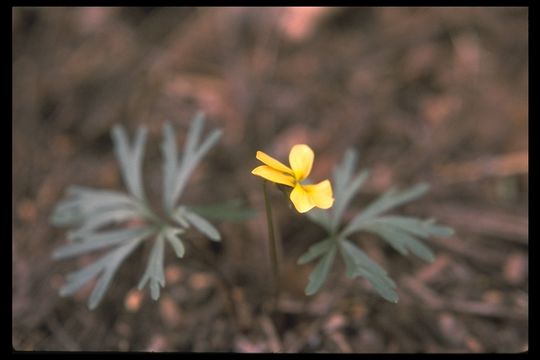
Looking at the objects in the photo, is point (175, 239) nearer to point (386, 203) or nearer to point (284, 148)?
point (386, 203)

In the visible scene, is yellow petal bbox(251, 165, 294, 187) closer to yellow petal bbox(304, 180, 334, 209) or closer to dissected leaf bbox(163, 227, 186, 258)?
yellow petal bbox(304, 180, 334, 209)

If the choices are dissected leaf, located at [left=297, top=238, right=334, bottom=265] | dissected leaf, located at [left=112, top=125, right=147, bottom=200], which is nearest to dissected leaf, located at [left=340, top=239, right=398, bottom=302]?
dissected leaf, located at [left=297, top=238, right=334, bottom=265]

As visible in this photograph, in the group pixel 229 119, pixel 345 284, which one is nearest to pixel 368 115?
pixel 229 119

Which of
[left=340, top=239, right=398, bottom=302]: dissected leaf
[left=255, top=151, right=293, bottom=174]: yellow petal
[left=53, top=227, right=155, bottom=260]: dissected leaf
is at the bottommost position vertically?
[left=340, top=239, right=398, bottom=302]: dissected leaf

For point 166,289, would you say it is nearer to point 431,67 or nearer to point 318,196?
point 318,196

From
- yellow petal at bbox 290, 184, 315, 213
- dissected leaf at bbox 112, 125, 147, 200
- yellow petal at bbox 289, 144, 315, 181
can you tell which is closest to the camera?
yellow petal at bbox 290, 184, 315, 213

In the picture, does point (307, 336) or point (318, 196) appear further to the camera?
point (307, 336)
